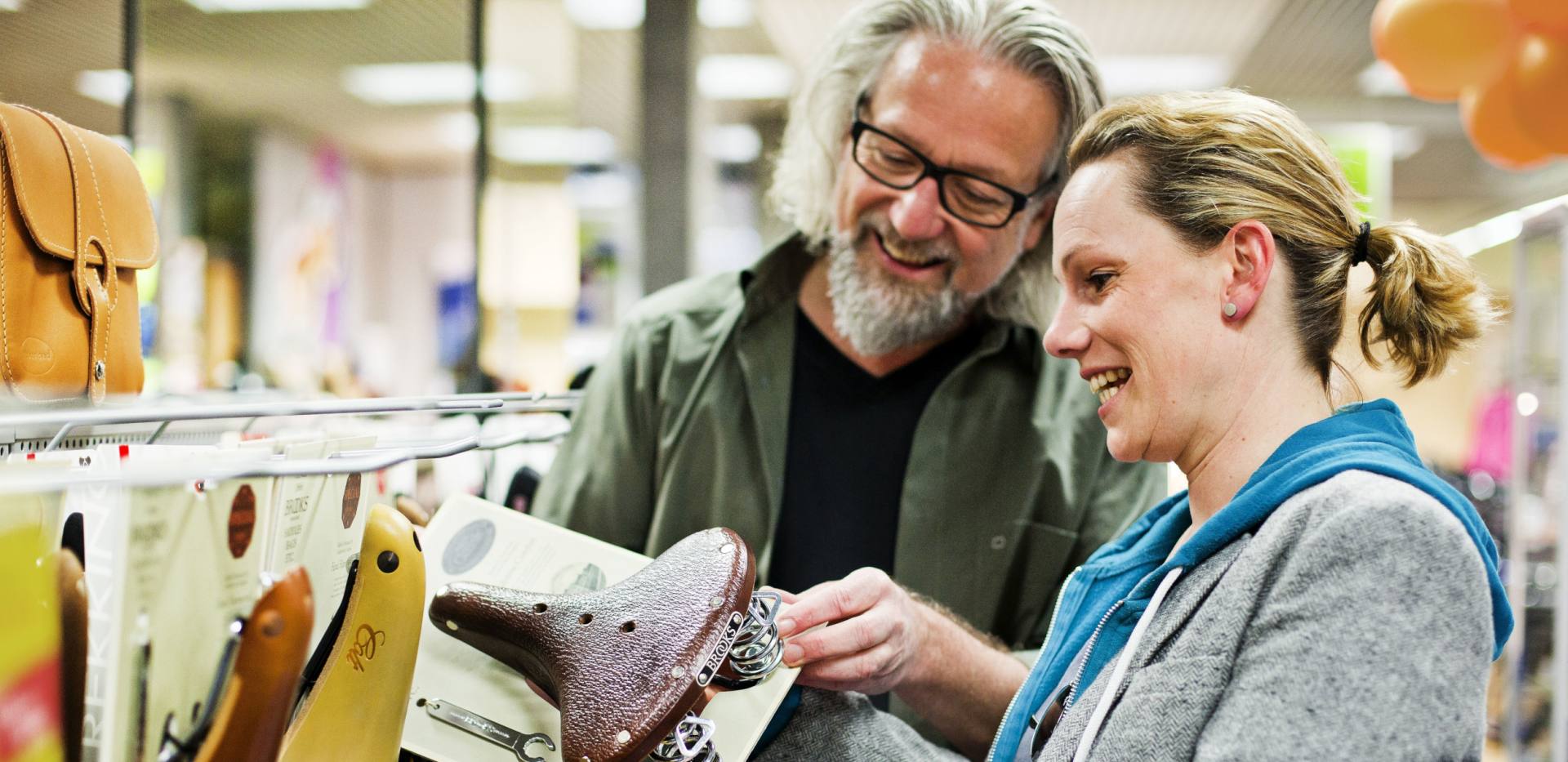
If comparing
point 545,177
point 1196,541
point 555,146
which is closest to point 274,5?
point 555,146

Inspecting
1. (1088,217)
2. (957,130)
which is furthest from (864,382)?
(1088,217)

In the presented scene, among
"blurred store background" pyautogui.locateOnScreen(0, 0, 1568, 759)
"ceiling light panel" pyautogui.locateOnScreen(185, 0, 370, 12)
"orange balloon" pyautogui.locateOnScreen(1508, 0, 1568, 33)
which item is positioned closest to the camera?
"orange balloon" pyautogui.locateOnScreen(1508, 0, 1568, 33)

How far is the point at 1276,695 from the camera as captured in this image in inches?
32.7

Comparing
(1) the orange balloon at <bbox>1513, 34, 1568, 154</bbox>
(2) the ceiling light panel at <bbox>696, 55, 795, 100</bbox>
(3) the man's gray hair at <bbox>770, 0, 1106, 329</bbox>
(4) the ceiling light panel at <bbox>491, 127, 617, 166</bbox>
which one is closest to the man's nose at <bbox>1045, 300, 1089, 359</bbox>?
(3) the man's gray hair at <bbox>770, 0, 1106, 329</bbox>

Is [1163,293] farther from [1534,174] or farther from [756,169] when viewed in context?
[1534,174]

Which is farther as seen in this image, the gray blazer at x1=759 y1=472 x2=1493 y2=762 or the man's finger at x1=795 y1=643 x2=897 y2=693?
the man's finger at x1=795 y1=643 x2=897 y2=693

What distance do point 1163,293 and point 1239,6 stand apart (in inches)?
271

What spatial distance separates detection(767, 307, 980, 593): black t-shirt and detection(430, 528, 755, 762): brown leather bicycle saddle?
76cm

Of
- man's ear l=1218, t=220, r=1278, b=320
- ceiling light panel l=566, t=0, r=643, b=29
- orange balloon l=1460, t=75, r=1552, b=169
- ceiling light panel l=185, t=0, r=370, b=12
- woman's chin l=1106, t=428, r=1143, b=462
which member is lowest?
woman's chin l=1106, t=428, r=1143, b=462

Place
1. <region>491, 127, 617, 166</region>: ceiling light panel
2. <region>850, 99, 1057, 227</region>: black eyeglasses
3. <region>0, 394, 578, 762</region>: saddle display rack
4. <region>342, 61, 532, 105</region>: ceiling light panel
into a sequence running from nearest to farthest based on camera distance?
<region>0, 394, 578, 762</region>: saddle display rack, <region>850, 99, 1057, 227</region>: black eyeglasses, <region>342, 61, 532, 105</region>: ceiling light panel, <region>491, 127, 617, 166</region>: ceiling light panel

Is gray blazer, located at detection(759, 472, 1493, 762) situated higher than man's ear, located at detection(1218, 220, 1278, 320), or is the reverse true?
man's ear, located at detection(1218, 220, 1278, 320)

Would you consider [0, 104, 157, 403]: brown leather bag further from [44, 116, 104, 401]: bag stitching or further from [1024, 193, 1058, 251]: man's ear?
[1024, 193, 1058, 251]: man's ear

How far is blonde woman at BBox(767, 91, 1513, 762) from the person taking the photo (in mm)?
814

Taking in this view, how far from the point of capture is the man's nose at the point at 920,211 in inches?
64.3
